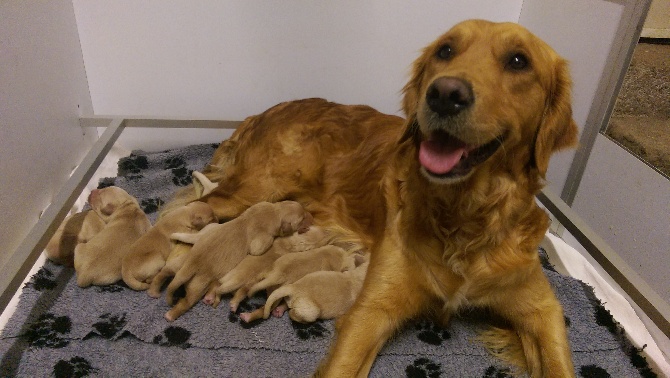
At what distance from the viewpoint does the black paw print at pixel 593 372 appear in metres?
1.63

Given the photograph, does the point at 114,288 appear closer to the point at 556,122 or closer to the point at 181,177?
the point at 181,177

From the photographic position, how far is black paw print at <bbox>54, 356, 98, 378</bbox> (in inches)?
59.1

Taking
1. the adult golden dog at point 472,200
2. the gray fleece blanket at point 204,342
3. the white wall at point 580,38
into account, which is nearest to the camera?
the adult golden dog at point 472,200

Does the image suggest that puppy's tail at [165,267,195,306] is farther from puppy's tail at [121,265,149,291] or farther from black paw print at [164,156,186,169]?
black paw print at [164,156,186,169]

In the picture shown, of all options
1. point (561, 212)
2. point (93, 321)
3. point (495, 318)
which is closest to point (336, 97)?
point (561, 212)

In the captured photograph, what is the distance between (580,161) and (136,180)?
2150 millimetres

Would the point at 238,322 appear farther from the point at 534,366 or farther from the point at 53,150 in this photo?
the point at 53,150

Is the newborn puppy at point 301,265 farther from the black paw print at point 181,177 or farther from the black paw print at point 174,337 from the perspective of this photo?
the black paw print at point 181,177

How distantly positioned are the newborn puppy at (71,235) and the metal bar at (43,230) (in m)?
0.12

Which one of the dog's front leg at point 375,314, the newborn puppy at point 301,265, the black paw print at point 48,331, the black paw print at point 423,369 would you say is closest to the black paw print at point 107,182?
the black paw print at point 48,331

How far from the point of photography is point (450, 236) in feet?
5.00

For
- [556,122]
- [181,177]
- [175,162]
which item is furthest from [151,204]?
[556,122]

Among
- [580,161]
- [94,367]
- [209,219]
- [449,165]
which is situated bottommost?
[94,367]

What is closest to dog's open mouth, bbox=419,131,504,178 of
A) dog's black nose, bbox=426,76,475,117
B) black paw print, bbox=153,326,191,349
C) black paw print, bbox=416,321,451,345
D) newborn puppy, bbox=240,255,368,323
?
dog's black nose, bbox=426,76,475,117
